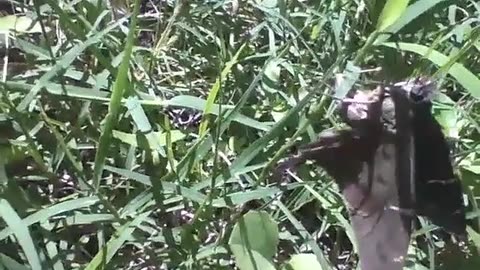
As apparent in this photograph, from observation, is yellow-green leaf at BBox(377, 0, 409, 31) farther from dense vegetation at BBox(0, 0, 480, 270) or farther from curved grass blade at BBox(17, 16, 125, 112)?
curved grass blade at BBox(17, 16, 125, 112)

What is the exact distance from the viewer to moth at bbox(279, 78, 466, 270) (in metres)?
1.03

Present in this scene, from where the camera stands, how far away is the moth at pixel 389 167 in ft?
3.39

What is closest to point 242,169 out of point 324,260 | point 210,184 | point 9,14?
point 210,184

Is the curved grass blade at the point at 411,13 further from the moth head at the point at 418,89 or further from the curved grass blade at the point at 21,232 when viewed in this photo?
the curved grass blade at the point at 21,232

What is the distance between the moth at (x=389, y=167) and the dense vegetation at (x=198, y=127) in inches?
3.2

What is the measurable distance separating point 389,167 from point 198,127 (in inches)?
12.9

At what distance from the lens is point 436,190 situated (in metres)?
1.07

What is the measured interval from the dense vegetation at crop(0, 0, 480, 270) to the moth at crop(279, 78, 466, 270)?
8cm

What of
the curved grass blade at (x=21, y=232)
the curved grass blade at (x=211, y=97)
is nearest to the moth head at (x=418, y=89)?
the curved grass blade at (x=211, y=97)

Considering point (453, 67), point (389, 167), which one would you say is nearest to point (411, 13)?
point (453, 67)

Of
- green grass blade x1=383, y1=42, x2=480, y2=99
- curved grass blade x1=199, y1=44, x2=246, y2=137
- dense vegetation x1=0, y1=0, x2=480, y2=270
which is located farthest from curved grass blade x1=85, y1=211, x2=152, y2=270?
green grass blade x1=383, y1=42, x2=480, y2=99

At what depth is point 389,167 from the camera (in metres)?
1.06

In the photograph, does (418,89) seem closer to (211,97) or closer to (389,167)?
(389,167)

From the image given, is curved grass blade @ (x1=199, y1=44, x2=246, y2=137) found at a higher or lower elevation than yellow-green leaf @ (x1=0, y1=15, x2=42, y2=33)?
lower
